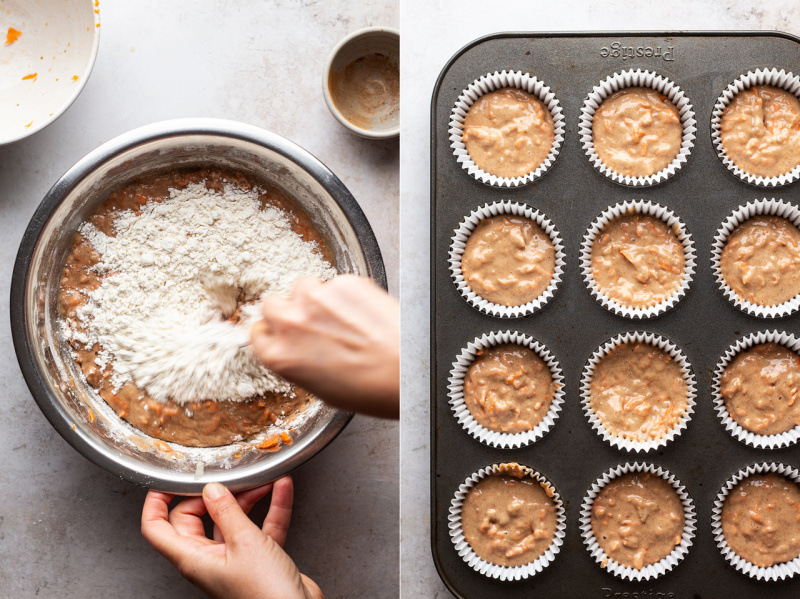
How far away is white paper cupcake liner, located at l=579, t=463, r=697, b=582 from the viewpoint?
1.79 metres

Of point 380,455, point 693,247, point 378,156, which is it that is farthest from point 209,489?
point 693,247

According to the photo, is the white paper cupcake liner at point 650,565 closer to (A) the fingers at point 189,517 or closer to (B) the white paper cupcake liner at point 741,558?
(B) the white paper cupcake liner at point 741,558

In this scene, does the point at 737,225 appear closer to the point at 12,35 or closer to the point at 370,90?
the point at 370,90

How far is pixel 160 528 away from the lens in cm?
207

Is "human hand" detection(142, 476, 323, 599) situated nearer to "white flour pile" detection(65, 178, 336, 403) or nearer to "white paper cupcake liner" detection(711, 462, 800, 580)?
"white flour pile" detection(65, 178, 336, 403)

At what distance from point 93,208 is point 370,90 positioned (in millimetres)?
1134

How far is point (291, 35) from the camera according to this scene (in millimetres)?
2393

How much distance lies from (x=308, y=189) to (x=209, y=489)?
1.10 meters

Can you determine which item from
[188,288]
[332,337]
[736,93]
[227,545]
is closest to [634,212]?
[736,93]

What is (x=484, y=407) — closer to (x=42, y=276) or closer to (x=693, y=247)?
(x=693, y=247)

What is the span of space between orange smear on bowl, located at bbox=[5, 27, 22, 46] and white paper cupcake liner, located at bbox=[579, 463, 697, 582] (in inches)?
103

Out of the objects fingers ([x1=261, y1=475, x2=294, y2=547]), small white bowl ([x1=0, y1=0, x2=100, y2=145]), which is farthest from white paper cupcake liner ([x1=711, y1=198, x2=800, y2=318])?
small white bowl ([x1=0, y1=0, x2=100, y2=145])

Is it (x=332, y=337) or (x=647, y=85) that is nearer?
(x=332, y=337)

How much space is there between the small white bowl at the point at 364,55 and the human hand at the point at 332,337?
864mm
